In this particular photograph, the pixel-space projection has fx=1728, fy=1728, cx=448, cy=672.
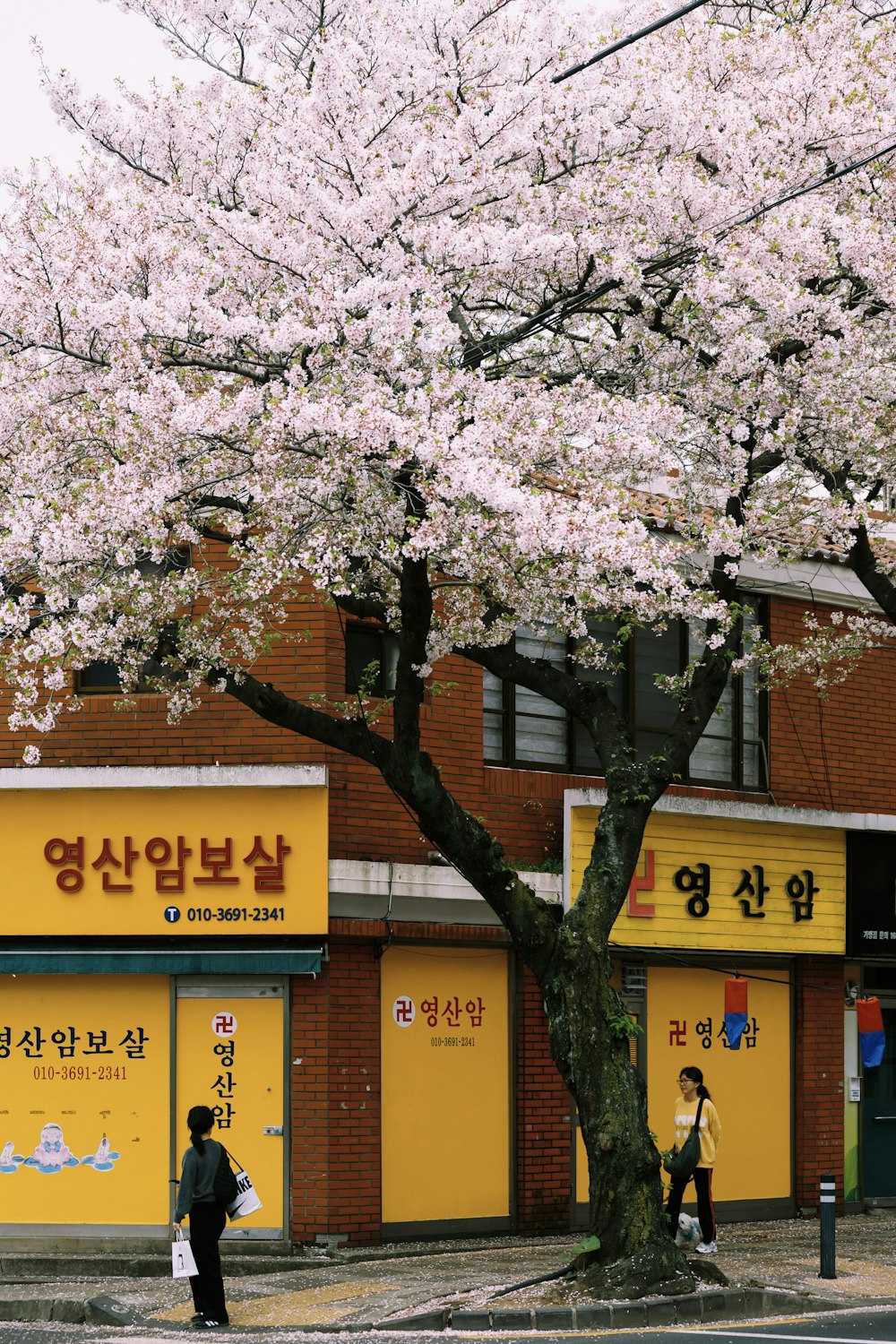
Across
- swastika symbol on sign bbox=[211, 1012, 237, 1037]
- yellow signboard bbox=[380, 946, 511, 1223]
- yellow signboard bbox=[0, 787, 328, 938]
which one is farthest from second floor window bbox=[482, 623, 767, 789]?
swastika symbol on sign bbox=[211, 1012, 237, 1037]

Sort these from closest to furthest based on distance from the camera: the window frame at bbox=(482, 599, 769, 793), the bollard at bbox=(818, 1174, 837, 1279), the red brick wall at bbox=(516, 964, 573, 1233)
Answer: the bollard at bbox=(818, 1174, 837, 1279), the red brick wall at bbox=(516, 964, 573, 1233), the window frame at bbox=(482, 599, 769, 793)

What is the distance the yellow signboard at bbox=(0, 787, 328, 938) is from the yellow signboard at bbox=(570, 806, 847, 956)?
319 centimetres

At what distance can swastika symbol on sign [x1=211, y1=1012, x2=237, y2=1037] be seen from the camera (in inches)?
631

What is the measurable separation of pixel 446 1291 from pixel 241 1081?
3450mm

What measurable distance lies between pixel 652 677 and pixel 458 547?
299 inches

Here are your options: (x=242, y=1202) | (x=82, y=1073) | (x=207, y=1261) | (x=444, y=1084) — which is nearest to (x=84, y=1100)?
(x=82, y=1073)

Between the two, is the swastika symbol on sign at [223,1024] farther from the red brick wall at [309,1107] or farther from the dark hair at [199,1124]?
the dark hair at [199,1124]

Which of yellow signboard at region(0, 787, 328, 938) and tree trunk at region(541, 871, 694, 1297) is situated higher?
yellow signboard at region(0, 787, 328, 938)

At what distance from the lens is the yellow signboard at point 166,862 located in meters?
15.9

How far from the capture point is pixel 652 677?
19172 mm

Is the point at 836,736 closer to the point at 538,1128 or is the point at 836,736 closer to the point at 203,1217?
the point at 538,1128

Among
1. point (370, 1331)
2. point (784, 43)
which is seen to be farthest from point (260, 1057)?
point (784, 43)

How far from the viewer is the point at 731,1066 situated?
19.3 metres

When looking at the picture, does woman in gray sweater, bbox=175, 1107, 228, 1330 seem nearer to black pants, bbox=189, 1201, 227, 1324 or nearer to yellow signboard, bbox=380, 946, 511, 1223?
black pants, bbox=189, 1201, 227, 1324
